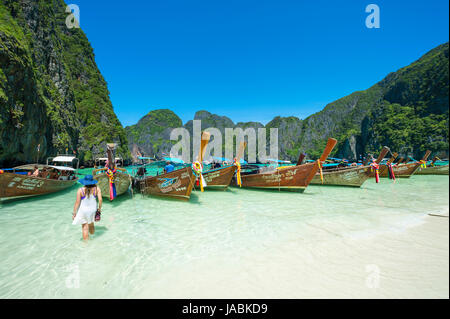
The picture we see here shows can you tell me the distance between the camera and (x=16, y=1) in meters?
27.5

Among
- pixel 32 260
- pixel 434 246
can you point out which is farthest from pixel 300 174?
pixel 32 260

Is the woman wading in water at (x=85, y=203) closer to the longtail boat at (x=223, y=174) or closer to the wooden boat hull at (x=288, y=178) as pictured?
the longtail boat at (x=223, y=174)

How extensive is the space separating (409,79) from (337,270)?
107 m

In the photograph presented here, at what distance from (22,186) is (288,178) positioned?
1367 cm

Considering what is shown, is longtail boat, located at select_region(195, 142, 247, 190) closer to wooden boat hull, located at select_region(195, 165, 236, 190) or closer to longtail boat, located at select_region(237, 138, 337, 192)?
wooden boat hull, located at select_region(195, 165, 236, 190)

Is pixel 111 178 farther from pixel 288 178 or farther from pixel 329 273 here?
pixel 288 178

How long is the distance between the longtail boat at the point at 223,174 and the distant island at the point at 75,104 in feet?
17.1

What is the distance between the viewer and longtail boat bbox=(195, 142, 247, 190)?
12.4 m

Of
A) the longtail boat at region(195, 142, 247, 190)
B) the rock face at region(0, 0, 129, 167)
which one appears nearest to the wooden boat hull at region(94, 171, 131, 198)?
the longtail boat at region(195, 142, 247, 190)

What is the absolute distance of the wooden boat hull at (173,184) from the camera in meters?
9.43

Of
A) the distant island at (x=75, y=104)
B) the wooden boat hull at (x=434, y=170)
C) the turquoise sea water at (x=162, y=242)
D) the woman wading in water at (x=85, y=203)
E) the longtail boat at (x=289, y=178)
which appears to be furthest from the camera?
the wooden boat hull at (x=434, y=170)

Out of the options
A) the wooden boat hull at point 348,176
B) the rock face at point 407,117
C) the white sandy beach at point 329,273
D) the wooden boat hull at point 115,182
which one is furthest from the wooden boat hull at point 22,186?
the rock face at point 407,117

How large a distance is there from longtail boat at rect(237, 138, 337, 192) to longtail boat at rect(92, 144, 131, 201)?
7605mm

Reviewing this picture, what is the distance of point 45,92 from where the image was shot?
91.7ft
